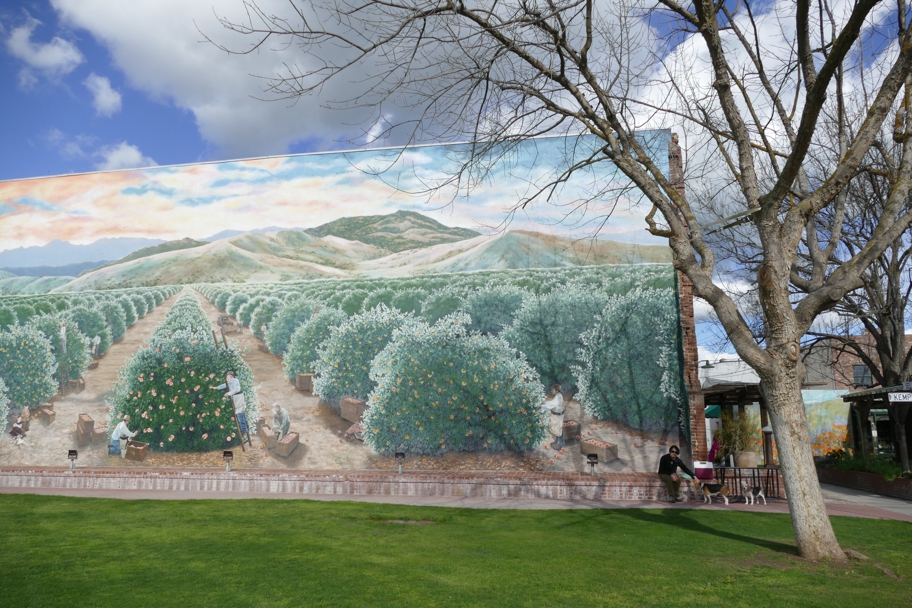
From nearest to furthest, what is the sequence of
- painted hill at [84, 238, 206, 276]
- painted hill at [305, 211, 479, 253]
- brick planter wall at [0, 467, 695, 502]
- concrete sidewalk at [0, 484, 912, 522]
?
1. concrete sidewalk at [0, 484, 912, 522]
2. brick planter wall at [0, 467, 695, 502]
3. painted hill at [305, 211, 479, 253]
4. painted hill at [84, 238, 206, 276]

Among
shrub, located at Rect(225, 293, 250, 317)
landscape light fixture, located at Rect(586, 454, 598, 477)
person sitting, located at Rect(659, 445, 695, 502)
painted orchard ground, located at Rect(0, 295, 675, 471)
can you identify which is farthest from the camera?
shrub, located at Rect(225, 293, 250, 317)

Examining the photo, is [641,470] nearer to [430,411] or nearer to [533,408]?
[533,408]

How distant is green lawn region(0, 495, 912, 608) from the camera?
5375 millimetres

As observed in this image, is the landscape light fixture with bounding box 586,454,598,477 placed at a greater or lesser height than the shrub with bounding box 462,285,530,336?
lesser

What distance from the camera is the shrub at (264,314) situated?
1577 cm

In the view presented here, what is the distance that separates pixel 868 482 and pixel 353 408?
42.0 feet

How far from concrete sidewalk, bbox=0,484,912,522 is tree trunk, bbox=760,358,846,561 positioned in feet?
15.1

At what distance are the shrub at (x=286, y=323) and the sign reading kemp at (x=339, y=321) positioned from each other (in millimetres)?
63

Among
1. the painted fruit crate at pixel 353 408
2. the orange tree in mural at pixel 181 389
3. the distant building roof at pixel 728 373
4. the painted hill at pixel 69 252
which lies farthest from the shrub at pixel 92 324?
the distant building roof at pixel 728 373

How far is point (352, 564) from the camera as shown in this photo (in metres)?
6.48

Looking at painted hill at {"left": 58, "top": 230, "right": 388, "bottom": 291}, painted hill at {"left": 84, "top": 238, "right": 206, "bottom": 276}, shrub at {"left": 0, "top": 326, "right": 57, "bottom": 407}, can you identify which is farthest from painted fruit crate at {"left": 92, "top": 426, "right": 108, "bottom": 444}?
painted hill at {"left": 84, "top": 238, "right": 206, "bottom": 276}

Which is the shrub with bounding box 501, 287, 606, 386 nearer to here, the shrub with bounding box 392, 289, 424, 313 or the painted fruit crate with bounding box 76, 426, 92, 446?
the shrub with bounding box 392, 289, 424, 313

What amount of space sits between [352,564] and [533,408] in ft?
25.0

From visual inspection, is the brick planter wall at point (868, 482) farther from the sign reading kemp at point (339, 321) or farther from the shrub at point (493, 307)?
the shrub at point (493, 307)
